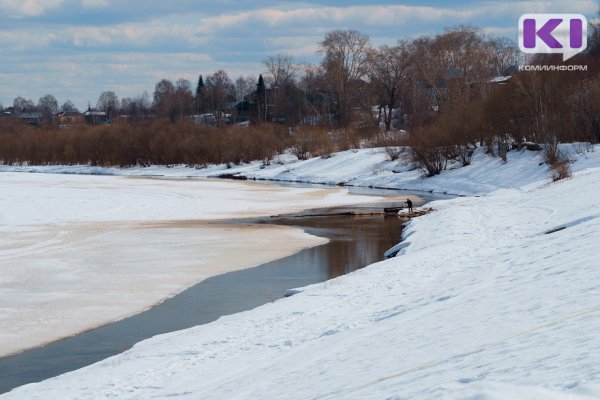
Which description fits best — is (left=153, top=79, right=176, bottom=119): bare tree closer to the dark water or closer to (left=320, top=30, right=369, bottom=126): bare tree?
(left=320, top=30, right=369, bottom=126): bare tree

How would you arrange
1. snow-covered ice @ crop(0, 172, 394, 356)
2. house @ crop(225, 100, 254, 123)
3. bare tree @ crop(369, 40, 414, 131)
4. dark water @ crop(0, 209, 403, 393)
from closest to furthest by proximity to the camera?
dark water @ crop(0, 209, 403, 393)
snow-covered ice @ crop(0, 172, 394, 356)
bare tree @ crop(369, 40, 414, 131)
house @ crop(225, 100, 254, 123)

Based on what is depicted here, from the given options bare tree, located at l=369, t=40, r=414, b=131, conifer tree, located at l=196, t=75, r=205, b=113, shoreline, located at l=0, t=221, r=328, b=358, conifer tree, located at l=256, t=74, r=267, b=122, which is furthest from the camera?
conifer tree, located at l=196, t=75, r=205, b=113

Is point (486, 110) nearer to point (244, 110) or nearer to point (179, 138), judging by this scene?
point (179, 138)

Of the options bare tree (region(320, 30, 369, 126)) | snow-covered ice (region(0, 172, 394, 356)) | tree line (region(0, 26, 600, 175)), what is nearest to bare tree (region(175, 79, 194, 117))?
tree line (region(0, 26, 600, 175))

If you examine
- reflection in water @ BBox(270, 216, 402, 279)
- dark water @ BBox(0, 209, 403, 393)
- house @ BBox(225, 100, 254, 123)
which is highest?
house @ BBox(225, 100, 254, 123)

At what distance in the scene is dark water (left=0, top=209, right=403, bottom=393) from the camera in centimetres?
1302

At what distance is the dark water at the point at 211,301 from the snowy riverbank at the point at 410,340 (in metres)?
0.91

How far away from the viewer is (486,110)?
184 feet

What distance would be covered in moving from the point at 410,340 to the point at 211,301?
7.42m

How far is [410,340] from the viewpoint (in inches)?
432

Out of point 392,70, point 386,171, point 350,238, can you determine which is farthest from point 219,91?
point 350,238

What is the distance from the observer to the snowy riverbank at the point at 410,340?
800 centimetres

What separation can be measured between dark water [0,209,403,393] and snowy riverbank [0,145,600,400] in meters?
0.91

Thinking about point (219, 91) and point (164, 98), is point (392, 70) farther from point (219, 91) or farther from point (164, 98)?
point (164, 98)
